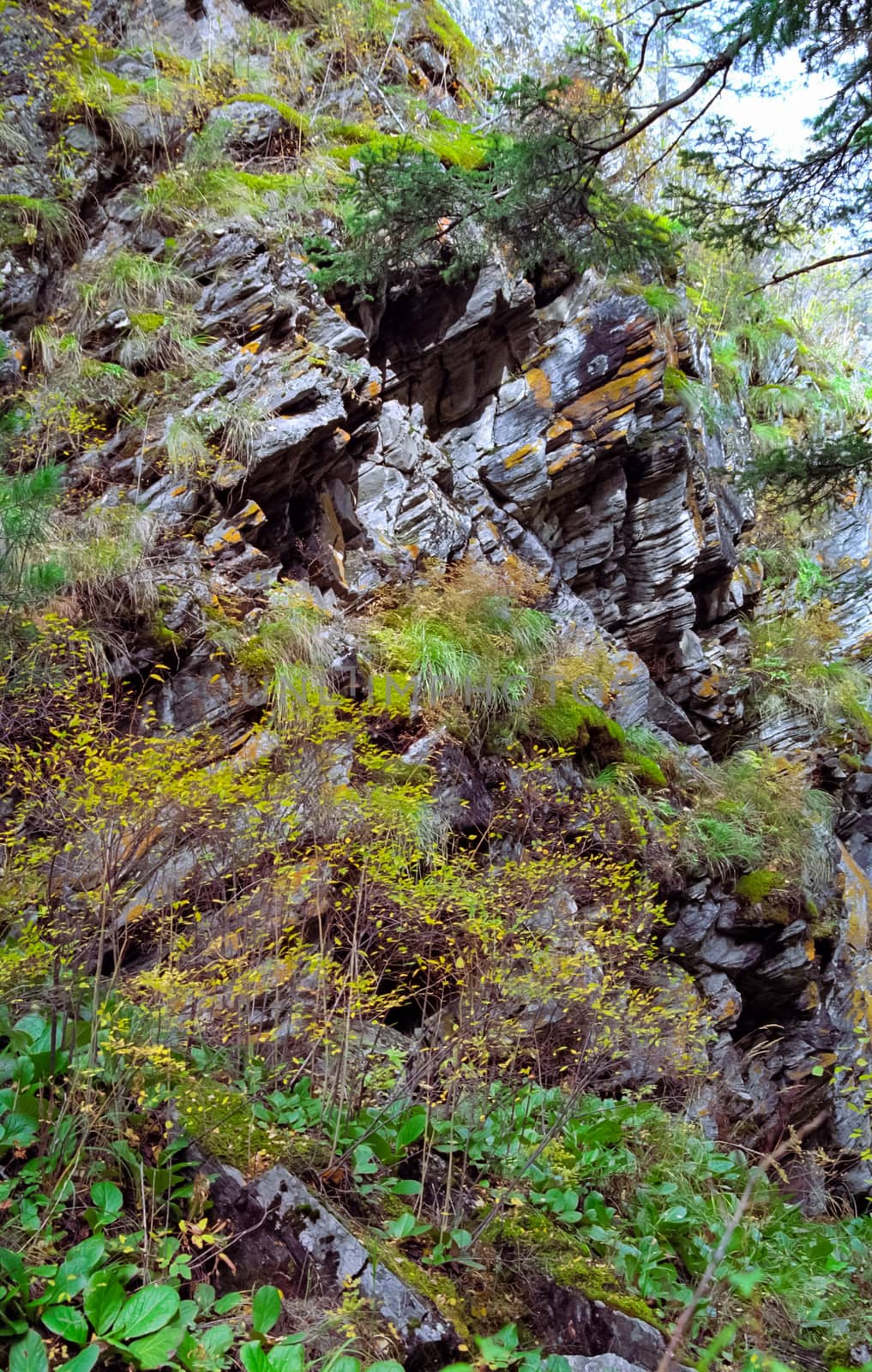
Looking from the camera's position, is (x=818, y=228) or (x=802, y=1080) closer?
(x=818, y=228)

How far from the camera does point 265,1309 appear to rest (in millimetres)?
2420

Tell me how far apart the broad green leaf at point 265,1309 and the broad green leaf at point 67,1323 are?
19.0 inches

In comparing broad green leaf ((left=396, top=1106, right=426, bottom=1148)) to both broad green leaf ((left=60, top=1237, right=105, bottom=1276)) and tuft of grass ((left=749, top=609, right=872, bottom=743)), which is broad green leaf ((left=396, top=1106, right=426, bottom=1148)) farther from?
tuft of grass ((left=749, top=609, right=872, bottom=743))

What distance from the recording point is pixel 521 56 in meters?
10.6

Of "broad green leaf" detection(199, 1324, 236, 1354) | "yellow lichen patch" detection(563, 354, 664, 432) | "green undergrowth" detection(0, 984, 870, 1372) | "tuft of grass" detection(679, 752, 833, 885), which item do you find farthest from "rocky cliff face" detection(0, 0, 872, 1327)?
"broad green leaf" detection(199, 1324, 236, 1354)

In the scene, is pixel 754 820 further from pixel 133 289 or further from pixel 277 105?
pixel 277 105

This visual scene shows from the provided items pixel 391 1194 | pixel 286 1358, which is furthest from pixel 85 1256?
pixel 391 1194

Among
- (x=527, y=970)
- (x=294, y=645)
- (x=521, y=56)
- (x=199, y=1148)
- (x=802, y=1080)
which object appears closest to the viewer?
(x=199, y=1148)

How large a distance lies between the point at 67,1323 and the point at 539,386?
26.0 ft

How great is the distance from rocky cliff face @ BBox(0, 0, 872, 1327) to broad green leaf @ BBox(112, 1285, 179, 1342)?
3112 millimetres

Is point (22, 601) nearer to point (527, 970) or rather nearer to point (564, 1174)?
point (527, 970)

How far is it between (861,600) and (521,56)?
866cm

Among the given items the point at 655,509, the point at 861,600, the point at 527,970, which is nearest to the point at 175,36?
the point at 655,509

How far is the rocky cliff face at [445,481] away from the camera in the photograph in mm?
5859
